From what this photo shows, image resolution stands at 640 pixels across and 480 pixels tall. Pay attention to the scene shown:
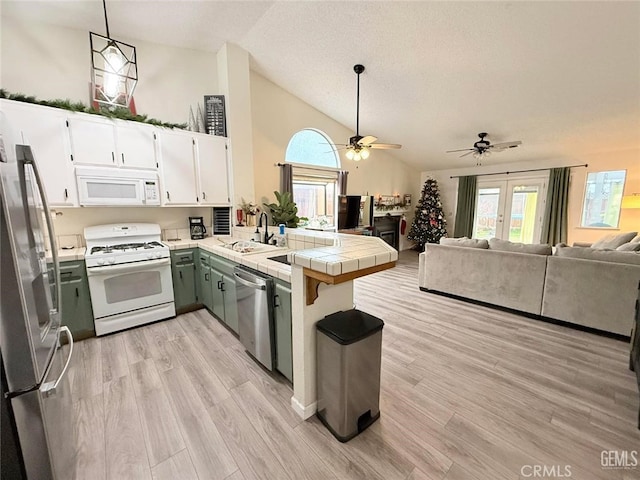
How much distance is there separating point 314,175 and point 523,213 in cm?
509

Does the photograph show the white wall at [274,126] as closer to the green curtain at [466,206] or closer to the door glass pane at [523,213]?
the green curtain at [466,206]

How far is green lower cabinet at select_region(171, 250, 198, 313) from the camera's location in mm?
3117

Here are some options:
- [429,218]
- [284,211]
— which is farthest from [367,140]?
[429,218]

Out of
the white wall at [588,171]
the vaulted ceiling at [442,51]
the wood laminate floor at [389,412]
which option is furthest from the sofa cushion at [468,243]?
the white wall at [588,171]

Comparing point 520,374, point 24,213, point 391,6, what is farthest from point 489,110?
point 24,213

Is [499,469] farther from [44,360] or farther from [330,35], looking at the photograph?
[330,35]

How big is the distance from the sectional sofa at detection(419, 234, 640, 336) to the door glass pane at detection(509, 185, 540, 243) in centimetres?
364

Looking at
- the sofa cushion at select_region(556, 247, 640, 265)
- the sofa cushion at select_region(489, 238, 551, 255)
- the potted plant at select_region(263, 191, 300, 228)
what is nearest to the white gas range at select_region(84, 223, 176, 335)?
the potted plant at select_region(263, 191, 300, 228)

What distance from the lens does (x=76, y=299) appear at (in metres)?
2.55

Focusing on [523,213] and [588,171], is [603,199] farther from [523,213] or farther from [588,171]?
[523,213]

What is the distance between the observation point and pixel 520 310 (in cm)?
325

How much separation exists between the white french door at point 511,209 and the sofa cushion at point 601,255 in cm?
362

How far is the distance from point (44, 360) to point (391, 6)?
3900mm

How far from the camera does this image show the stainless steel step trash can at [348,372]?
1.48 metres
